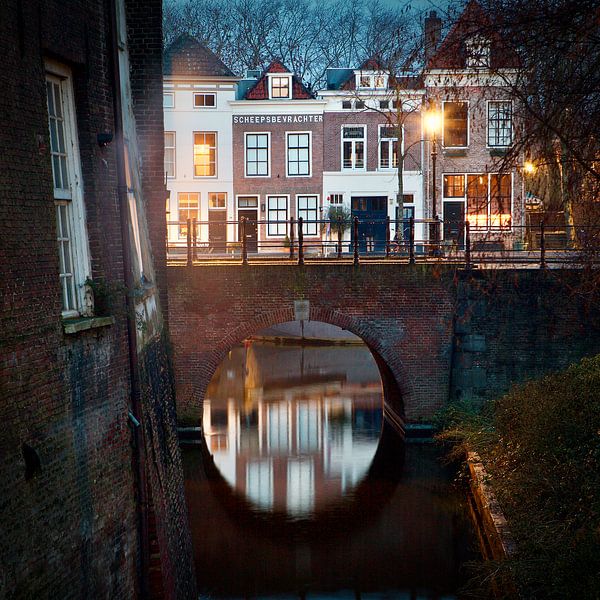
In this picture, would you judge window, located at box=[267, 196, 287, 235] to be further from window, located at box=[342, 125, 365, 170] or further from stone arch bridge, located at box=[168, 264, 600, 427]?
stone arch bridge, located at box=[168, 264, 600, 427]

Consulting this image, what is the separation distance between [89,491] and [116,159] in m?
2.70

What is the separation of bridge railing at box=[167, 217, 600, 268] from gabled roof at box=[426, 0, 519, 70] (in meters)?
1.65

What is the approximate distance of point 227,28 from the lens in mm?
48812

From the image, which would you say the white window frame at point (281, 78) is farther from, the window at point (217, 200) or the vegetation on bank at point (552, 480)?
the vegetation on bank at point (552, 480)

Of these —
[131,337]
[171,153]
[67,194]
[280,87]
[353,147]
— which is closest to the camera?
[67,194]

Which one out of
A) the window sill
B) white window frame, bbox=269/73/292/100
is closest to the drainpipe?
the window sill

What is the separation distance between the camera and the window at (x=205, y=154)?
3250 cm

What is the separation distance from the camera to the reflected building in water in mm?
16609

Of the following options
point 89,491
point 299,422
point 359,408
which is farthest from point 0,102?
point 359,408

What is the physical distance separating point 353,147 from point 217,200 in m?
5.13

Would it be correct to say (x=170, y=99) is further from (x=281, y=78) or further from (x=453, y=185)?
(x=453, y=185)

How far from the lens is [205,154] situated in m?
32.6

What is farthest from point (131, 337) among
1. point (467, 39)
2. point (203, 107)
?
point (203, 107)

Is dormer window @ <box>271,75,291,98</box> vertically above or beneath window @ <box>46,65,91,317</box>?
above
